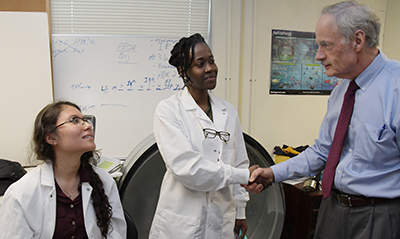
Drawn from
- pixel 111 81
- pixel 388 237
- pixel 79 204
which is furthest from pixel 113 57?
pixel 388 237

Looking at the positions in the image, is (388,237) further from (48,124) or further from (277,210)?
(48,124)

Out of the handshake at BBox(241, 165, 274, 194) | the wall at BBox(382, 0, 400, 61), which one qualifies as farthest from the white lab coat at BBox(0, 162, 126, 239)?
the wall at BBox(382, 0, 400, 61)

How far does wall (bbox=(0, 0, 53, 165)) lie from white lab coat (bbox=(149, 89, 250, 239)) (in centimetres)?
138

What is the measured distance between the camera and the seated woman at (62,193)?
1188 mm

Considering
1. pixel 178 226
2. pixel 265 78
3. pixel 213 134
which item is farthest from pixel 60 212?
pixel 265 78

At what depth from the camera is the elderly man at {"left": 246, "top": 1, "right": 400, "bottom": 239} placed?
115 centimetres

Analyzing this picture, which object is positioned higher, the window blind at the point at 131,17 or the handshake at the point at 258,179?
the window blind at the point at 131,17

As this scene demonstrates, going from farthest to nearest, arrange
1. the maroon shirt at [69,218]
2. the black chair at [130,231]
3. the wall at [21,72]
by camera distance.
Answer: the wall at [21,72] → the black chair at [130,231] → the maroon shirt at [69,218]

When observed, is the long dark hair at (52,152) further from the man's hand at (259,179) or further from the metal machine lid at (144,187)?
the man's hand at (259,179)

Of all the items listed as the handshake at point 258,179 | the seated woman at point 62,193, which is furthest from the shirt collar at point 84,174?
the handshake at point 258,179

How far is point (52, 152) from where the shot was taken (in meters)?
1.36

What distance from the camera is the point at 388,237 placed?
116 centimetres

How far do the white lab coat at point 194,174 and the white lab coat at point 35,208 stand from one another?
0.35 meters

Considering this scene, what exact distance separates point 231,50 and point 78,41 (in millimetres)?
1369
